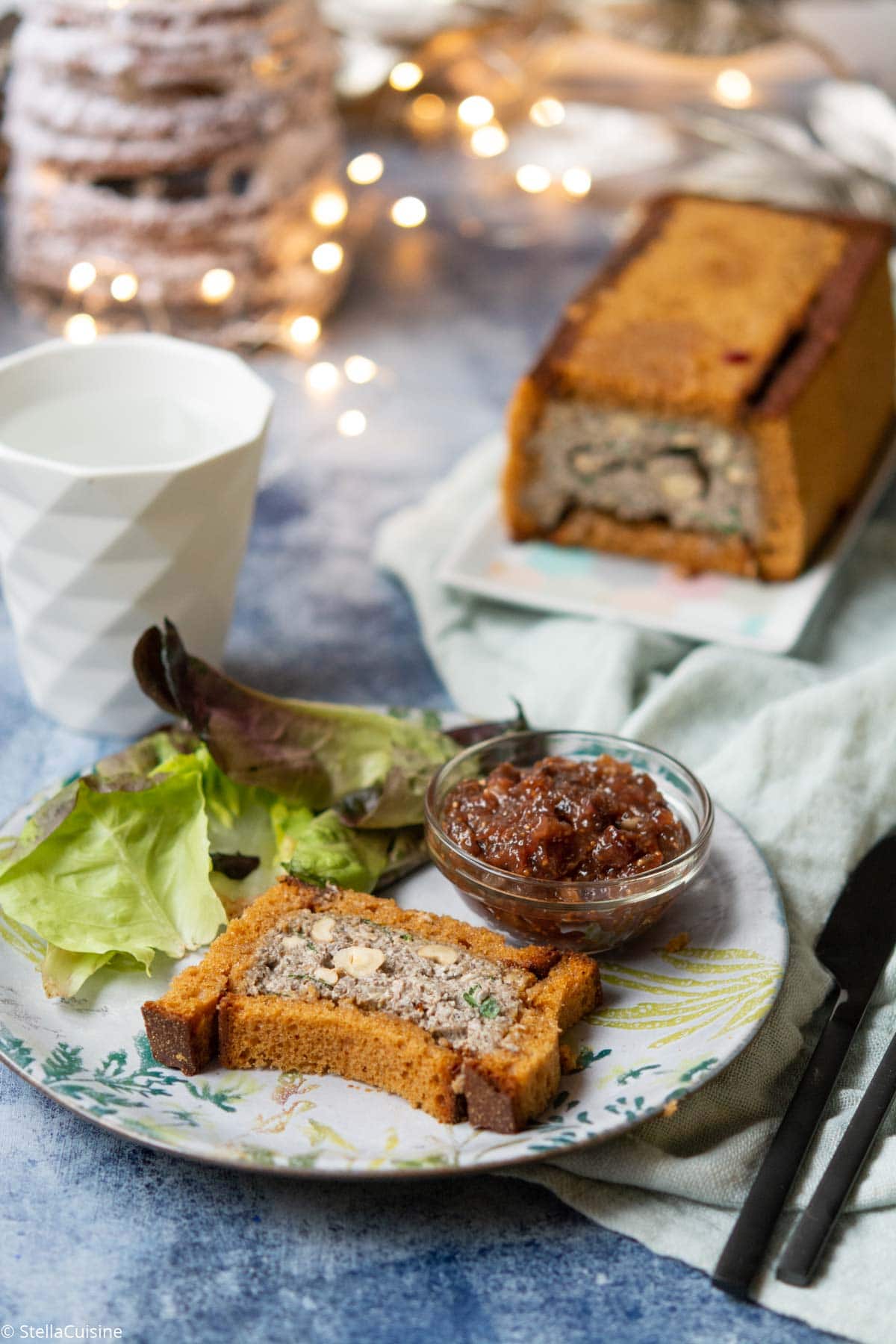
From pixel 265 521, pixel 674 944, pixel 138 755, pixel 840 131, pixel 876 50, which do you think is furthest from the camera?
pixel 876 50

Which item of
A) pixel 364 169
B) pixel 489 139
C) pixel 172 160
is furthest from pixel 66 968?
pixel 489 139

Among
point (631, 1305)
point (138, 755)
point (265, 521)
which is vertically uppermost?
point (631, 1305)

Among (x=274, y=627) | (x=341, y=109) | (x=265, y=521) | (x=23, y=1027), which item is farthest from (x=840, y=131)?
(x=23, y=1027)

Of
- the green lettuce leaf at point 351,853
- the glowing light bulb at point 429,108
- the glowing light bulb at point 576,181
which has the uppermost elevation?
the green lettuce leaf at point 351,853

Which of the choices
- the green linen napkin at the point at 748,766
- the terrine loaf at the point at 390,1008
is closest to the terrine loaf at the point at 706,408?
the green linen napkin at the point at 748,766

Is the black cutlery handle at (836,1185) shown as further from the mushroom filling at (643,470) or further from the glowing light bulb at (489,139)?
the glowing light bulb at (489,139)

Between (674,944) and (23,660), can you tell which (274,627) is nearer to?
(23,660)
